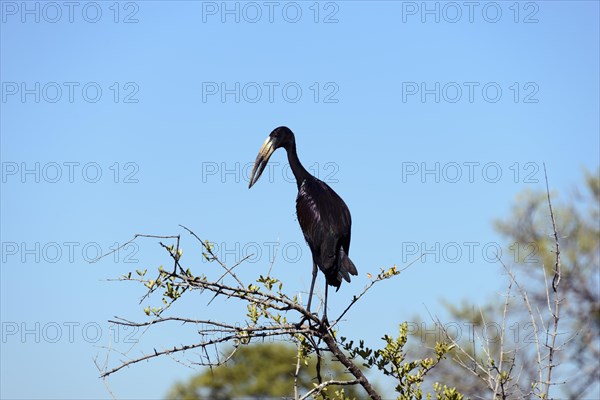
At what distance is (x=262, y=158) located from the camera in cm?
930

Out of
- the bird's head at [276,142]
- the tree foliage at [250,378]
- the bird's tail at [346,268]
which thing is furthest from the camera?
the tree foliage at [250,378]

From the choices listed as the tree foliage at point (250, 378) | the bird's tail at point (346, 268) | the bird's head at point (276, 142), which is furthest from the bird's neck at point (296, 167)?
the tree foliage at point (250, 378)

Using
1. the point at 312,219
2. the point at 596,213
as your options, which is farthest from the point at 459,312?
the point at 312,219

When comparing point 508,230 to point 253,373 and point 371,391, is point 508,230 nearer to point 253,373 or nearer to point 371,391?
point 253,373

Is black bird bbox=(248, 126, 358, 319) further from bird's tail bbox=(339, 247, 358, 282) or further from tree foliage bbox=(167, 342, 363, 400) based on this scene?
tree foliage bbox=(167, 342, 363, 400)

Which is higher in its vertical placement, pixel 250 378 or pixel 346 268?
pixel 250 378

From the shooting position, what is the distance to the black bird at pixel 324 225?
8586 mm

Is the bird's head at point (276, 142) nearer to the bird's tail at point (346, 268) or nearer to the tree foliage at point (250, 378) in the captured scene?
the bird's tail at point (346, 268)

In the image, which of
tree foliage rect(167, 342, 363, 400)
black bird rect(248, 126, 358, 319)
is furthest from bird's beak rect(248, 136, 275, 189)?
tree foliage rect(167, 342, 363, 400)

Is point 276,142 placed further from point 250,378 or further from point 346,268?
point 250,378

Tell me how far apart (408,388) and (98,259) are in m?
2.44

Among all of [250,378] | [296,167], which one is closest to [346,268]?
[296,167]

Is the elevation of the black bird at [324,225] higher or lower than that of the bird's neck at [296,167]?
lower

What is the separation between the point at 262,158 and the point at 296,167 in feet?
1.40
